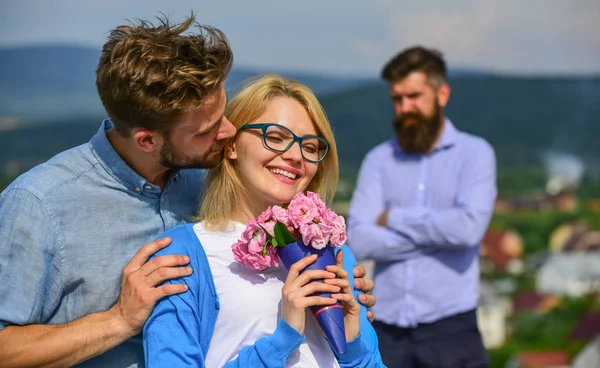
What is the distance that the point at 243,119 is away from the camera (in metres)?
2.33

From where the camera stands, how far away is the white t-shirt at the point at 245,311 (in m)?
2.04

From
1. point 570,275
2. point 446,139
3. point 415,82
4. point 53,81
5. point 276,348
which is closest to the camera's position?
point 276,348

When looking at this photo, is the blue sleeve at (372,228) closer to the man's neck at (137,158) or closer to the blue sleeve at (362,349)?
the blue sleeve at (362,349)

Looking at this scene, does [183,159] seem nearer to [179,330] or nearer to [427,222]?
[179,330]

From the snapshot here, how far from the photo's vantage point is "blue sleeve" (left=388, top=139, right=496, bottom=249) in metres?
3.82

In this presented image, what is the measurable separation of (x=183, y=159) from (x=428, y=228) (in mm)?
2019

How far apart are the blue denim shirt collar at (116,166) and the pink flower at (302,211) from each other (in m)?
0.46

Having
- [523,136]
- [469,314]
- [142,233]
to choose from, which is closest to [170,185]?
[142,233]

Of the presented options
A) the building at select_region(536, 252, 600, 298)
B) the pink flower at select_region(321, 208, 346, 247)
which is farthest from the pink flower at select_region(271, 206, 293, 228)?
the building at select_region(536, 252, 600, 298)

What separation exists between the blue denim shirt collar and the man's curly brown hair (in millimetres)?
69

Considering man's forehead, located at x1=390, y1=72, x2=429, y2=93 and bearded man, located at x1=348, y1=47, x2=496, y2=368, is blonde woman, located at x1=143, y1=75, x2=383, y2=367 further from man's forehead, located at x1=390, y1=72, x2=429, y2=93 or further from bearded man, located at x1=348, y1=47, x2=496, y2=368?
man's forehead, located at x1=390, y1=72, x2=429, y2=93

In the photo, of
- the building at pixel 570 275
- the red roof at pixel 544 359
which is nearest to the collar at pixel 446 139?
the red roof at pixel 544 359

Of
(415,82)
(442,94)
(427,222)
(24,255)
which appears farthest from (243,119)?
(442,94)

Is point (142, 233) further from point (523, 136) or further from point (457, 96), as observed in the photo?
point (523, 136)
